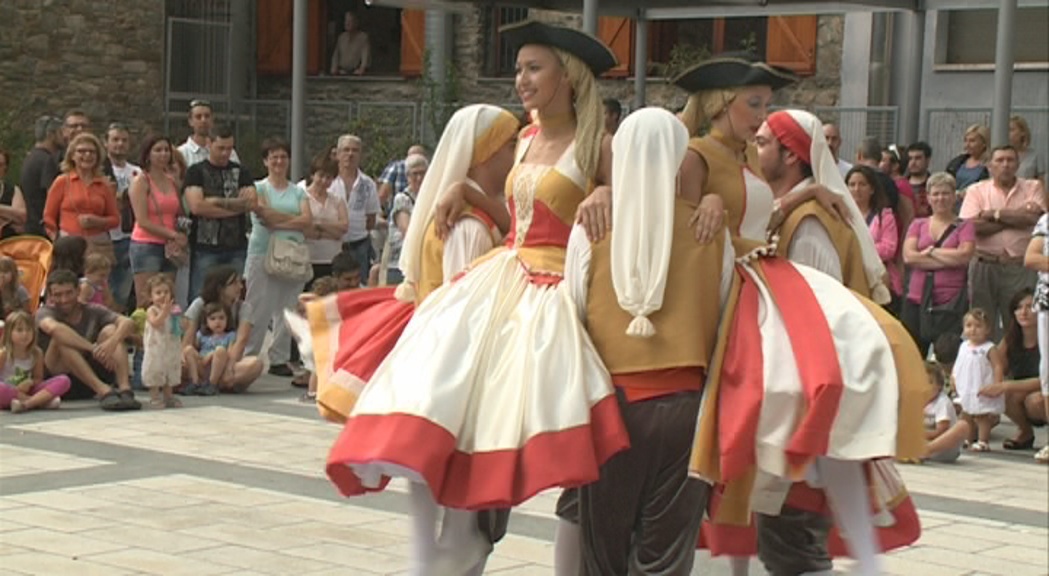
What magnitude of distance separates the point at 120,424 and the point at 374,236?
13.5ft

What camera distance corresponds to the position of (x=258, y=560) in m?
7.33

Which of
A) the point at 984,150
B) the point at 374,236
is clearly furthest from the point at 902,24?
the point at 374,236

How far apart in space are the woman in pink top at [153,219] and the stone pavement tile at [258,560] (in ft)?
18.9

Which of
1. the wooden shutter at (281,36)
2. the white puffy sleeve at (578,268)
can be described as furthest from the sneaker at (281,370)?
the wooden shutter at (281,36)

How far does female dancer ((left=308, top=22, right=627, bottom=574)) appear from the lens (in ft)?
16.7

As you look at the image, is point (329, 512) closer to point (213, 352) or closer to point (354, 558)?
point (354, 558)

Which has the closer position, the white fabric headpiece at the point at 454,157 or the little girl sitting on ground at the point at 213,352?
the white fabric headpiece at the point at 454,157

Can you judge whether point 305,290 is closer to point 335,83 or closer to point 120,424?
point 120,424

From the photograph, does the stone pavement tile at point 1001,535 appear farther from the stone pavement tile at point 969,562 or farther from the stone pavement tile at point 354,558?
the stone pavement tile at point 354,558

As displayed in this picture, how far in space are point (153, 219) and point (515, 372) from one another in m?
8.41

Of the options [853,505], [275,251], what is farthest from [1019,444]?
[853,505]

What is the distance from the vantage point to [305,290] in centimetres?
1429

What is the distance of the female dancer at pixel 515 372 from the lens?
5090mm

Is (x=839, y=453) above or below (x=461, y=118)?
below
